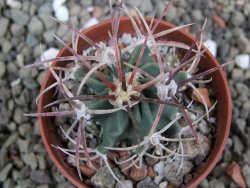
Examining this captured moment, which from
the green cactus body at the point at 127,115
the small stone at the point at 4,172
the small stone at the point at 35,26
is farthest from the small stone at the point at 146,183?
the small stone at the point at 35,26

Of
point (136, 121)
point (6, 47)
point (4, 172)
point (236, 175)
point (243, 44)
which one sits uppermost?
point (6, 47)

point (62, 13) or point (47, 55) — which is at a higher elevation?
point (62, 13)

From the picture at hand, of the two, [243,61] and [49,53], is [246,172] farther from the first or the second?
[49,53]

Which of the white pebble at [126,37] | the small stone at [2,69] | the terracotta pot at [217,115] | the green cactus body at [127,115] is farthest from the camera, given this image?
the small stone at [2,69]

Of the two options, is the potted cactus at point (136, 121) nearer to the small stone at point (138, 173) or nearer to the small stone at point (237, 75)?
the small stone at point (138, 173)

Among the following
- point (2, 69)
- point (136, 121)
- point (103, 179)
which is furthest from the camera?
point (2, 69)

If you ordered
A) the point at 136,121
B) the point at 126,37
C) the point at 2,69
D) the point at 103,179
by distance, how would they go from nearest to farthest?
the point at 136,121 → the point at 103,179 → the point at 126,37 → the point at 2,69

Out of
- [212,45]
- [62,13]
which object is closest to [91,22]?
[62,13]
